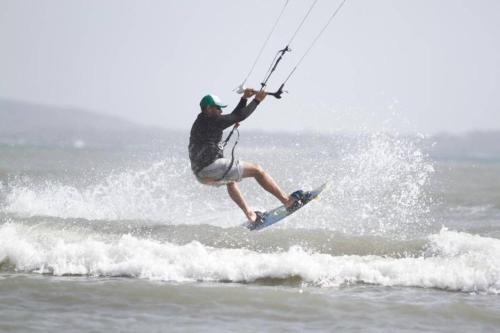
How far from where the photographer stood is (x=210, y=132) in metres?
9.41

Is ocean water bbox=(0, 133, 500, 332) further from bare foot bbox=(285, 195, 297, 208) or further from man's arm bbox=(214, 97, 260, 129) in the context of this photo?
man's arm bbox=(214, 97, 260, 129)

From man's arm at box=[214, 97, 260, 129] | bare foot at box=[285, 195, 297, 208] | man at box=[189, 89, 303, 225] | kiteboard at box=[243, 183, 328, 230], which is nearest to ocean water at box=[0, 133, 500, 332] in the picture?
kiteboard at box=[243, 183, 328, 230]

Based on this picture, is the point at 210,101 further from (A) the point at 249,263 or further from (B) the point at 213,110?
(A) the point at 249,263

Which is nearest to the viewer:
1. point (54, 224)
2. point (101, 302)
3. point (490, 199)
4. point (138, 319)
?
point (138, 319)

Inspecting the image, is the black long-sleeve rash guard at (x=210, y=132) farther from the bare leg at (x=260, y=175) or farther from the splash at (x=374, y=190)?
the splash at (x=374, y=190)

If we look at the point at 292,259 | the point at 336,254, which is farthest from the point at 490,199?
the point at 292,259

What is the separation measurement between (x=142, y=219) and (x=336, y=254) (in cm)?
376

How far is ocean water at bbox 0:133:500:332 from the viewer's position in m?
7.05

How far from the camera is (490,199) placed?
1700 centimetres

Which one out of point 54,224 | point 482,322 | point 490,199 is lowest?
point 482,322

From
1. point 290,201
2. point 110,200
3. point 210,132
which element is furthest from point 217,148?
point 110,200

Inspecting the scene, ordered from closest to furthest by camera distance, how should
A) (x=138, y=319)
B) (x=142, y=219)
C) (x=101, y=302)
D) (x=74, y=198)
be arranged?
1. (x=138, y=319)
2. (x=101, y=302)
3. (x=142, y=219)
4. (x=74, y=198)

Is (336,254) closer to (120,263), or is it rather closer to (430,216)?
(120,263)

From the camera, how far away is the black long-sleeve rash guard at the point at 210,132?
360 inches
